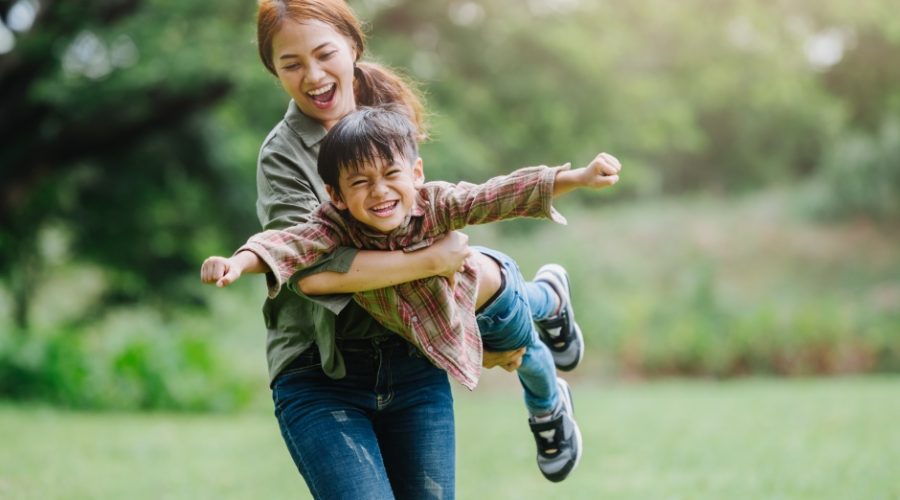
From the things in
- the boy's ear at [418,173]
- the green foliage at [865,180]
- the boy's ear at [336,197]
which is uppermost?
the green foliage at [865,180]

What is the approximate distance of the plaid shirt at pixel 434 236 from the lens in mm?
2600

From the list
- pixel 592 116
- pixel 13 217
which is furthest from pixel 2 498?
pixel 592 116

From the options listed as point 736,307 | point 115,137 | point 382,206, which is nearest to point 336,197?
point 382,206

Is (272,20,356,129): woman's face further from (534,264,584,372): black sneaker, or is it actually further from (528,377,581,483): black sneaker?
(528,377,581,483): black sneaker

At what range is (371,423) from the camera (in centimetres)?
281

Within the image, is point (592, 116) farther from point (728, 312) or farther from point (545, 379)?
point (545, 379)

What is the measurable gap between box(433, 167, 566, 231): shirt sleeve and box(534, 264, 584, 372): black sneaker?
1006mm

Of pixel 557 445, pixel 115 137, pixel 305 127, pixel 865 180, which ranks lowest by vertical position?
pixel 557 445

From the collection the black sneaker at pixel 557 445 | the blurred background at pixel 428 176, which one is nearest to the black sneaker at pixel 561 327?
the black sneaker at pixel 557 445

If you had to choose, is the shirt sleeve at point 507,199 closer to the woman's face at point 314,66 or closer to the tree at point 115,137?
the woman's face at point 314,66

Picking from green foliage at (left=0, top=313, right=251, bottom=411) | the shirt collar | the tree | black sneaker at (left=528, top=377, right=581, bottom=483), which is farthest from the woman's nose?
green foliage at (left=0, top=313, right=251, bottom=411)

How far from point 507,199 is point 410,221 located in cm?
29

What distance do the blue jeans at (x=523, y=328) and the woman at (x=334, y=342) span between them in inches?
9.3

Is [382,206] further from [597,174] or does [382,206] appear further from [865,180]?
[865,180]
